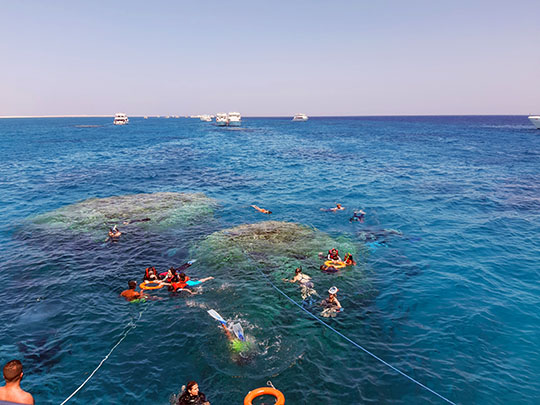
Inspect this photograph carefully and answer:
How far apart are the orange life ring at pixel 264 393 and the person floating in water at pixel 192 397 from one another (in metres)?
1.47

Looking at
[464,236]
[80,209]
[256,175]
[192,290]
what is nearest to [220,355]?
[192,290]

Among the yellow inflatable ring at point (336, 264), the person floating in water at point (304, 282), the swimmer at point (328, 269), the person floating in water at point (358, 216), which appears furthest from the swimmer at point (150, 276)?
the person floating in water at point (358, 216)

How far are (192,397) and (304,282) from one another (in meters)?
10.5

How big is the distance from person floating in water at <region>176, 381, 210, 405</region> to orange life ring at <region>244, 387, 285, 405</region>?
1.47 m

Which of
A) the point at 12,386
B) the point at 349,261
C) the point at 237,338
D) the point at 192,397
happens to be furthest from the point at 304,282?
the point at 12,386

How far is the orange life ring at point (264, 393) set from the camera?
1086cm

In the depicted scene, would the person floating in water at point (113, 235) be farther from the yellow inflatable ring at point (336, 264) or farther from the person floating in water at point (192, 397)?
the person floating in water at point (192, 397)

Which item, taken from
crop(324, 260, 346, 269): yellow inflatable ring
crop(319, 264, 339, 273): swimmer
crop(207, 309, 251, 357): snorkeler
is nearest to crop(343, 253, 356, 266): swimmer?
crop(324, 260, 346, 269): yellow inflatable ring

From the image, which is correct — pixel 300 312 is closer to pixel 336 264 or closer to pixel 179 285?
pixel 336 264

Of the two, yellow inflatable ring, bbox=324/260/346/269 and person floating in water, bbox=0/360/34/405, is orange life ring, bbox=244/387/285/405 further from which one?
→ yellow inflatable ring, bbox=324/260/346/269

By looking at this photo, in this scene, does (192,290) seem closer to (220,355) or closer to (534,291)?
(220,355)

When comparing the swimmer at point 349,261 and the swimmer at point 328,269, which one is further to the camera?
the swimmer at point 349,261

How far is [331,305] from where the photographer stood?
17.4m

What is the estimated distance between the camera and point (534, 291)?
63.9 feet
